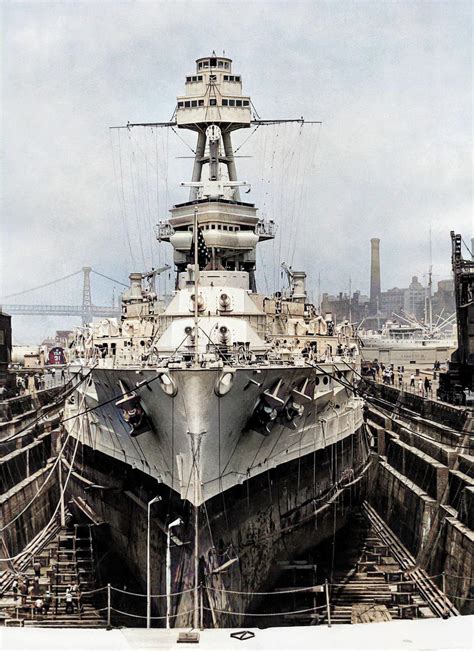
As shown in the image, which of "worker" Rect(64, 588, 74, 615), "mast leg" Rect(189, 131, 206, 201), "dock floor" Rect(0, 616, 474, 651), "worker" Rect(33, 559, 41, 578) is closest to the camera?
"dock floor" Rect(0, 616, 474, 651)

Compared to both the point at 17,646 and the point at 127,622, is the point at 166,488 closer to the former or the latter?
the point at 127,622

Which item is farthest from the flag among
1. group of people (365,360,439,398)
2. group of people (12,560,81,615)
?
group of people (365,360,439,398)

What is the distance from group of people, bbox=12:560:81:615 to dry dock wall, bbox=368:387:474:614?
597cm

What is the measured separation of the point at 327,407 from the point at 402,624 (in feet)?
19.1

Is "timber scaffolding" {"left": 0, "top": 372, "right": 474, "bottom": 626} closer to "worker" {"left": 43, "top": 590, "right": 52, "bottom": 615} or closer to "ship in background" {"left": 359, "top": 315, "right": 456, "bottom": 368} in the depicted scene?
"worker" {"left": 43, "top": 590, "right": 52, "bottom": 615}

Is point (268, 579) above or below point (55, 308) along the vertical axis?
below

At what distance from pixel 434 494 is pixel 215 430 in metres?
5.82

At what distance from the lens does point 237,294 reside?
13492 millimetres

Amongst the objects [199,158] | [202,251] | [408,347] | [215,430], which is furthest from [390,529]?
[408,347]

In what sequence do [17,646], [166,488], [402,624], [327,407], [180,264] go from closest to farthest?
1. [17,646]
2. [402,624]
3. [166,488]
4. [327,407]
5. [180,264]

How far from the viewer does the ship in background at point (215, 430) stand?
979cm

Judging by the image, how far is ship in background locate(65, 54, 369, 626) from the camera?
979 cm

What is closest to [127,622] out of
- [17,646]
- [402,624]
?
[17,646]

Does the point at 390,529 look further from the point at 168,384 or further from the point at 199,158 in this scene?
the point at 199,158
